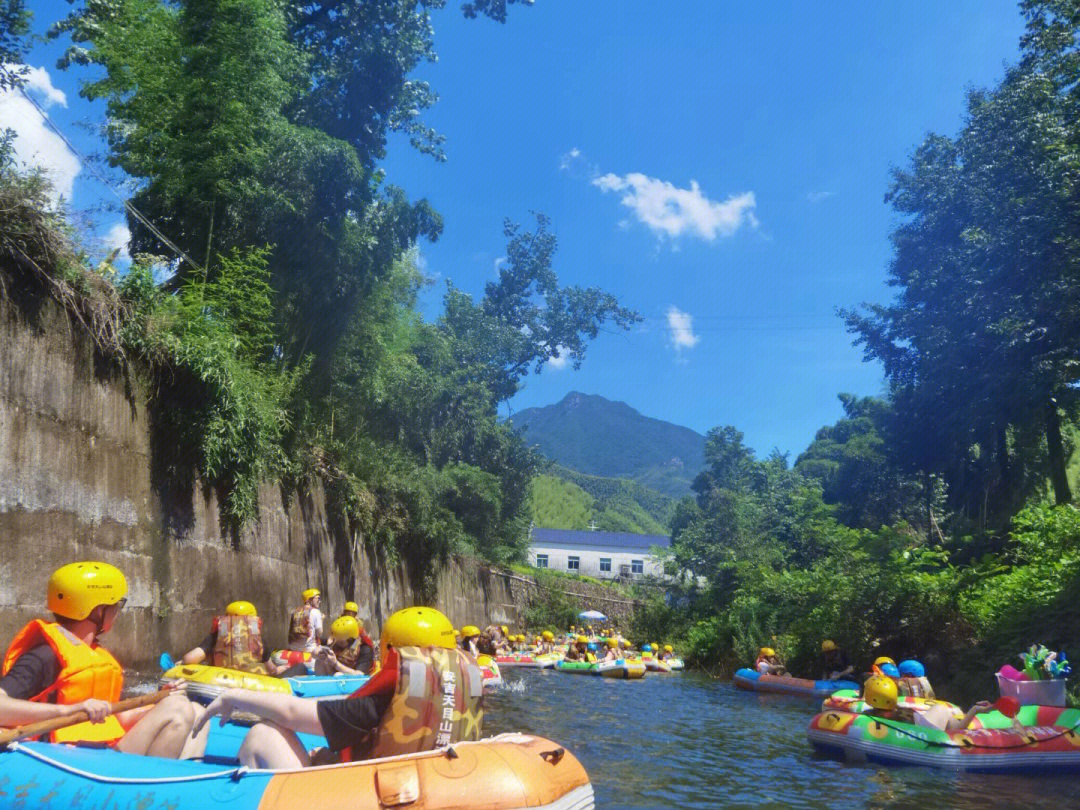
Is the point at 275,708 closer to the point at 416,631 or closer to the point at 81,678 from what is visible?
the point at 416,631

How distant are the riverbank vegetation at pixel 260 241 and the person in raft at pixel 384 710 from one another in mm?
6956

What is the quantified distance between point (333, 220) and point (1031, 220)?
47.7ft

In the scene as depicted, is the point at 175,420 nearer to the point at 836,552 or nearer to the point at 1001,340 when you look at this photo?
the point at 836,552

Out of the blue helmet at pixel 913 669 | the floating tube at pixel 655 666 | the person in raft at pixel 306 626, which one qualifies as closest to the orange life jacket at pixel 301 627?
the person in raft at pixel 306 626

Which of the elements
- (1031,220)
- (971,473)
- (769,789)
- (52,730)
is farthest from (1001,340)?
(52,730)

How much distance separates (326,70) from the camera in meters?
21.8

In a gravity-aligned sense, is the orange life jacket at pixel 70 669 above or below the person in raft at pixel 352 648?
above

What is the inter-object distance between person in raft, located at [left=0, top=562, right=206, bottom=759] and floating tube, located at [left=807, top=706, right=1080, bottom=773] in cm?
840

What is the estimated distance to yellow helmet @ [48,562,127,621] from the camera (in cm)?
477

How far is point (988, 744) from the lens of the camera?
1028 centimetres

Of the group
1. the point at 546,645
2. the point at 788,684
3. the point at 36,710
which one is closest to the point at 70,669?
the point at 36,710

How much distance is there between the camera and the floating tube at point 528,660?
26.7 meters

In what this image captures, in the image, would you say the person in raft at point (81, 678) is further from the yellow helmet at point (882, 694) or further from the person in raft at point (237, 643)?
the yellow helmet at point (882, 694)

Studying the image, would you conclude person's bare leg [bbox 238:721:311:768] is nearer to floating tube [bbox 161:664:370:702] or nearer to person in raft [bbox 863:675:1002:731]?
floating tube [bbox 161:664:370:702]
